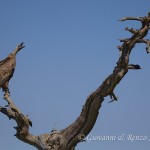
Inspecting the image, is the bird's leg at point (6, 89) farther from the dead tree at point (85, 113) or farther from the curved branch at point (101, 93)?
the curved branch at point (101, 93)

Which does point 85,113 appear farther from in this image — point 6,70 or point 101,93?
point 6,70

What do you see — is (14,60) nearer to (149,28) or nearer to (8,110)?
(8,110)

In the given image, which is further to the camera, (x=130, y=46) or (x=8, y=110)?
(x=8, y=110)

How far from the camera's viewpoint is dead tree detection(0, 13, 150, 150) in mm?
11414

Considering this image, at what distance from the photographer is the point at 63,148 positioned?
12.6m

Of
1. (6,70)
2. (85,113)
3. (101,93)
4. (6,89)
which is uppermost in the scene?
(6,70)

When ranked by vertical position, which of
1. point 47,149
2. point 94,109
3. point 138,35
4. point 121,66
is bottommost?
point 47,149

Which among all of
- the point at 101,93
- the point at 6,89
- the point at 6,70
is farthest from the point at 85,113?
the point at 6,70

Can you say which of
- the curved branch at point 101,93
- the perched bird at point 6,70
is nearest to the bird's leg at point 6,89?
the perched bird at point 6,70

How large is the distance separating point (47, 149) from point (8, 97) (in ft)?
6.84

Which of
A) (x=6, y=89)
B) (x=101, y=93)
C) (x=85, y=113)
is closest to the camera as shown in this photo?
(x=101, y=93)

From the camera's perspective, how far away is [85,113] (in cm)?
1212

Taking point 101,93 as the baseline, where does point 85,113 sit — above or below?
below

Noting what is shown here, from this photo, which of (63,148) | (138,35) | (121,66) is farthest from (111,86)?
(63,148)
